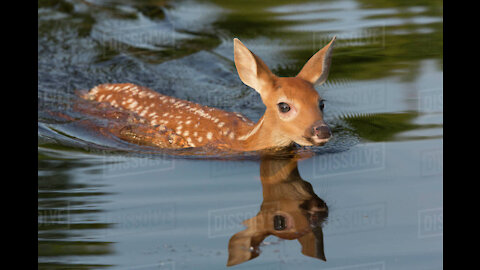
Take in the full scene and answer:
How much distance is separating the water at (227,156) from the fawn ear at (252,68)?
662 mm

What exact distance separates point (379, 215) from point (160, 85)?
5121mm

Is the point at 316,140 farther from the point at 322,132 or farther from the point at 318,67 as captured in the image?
the point at 318,67

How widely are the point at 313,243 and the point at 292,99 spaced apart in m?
1.59

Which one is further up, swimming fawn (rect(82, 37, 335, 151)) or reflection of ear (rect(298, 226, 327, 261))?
swimming fawn (rect(82, 37, 335, 151))

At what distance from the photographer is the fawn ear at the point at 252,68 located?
6.06 meters

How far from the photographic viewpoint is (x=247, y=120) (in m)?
6.91

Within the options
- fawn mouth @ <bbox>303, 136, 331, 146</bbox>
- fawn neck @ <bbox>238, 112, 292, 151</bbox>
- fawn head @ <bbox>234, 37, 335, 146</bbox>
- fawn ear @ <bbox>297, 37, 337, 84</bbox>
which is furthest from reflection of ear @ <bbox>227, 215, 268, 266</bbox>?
fawn ear @ <bbox>297, 37, 337, 84</bbox>

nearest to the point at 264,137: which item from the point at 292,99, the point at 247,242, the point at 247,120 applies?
the point at 292,99

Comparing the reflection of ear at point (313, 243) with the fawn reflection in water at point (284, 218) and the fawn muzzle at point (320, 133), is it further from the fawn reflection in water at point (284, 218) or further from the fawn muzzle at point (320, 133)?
the fawn muzzle at point (320, 133)

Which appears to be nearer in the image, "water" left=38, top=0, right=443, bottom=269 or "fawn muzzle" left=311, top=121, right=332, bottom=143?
"water" left=38, top=0, right=443, bottom=269

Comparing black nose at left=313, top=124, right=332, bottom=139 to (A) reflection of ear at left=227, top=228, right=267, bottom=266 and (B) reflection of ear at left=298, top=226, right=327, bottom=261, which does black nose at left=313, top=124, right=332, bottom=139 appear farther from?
(A) reflection of ear at left=227, top=228, right=267, bottom=266

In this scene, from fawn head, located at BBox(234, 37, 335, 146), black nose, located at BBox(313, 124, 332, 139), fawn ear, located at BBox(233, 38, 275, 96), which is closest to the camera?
black nose, located at BBox(313, 124, 332, 139)

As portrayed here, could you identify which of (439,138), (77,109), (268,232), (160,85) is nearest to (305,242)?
(268,232)

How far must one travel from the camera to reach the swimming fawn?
5.75 meters
